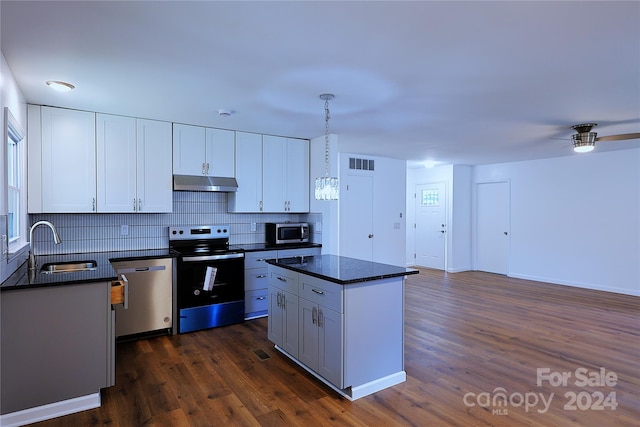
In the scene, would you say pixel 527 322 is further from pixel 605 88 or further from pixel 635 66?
pixel 635 66

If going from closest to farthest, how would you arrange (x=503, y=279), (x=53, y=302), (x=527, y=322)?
(x=53, y=302) < (x=527, y=322) < (x=503, y=279)

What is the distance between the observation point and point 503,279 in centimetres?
700

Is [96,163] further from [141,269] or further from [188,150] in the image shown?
[141,269]

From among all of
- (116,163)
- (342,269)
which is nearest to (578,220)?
(342,269)

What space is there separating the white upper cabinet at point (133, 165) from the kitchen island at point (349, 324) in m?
2.00

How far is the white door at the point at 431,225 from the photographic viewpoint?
7985 mm

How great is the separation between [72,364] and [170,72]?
2.10 meters

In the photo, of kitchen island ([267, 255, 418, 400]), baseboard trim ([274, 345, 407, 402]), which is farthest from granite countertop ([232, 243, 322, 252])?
baseboard trim ([274, 345, 407, 402])

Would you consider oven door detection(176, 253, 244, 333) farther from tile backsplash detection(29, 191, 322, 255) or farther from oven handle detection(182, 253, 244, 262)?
tile backsplash detection(29, 191, 322, 255)

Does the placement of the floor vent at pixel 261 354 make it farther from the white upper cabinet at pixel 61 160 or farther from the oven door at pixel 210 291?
the white upper cabinet at pixel 61 160

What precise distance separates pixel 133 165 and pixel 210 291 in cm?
161

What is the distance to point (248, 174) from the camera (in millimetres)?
4730

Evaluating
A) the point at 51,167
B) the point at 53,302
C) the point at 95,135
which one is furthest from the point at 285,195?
the point at 53,302

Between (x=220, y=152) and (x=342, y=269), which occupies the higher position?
(x=220, y=152)
